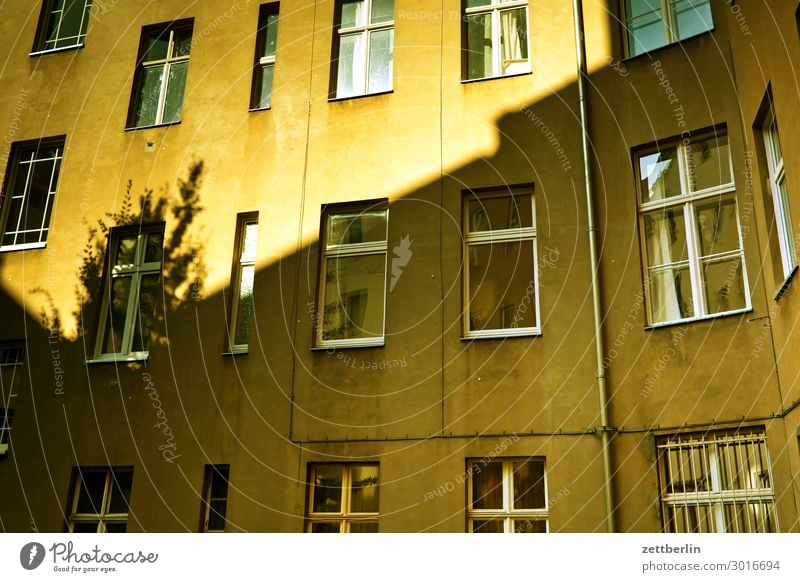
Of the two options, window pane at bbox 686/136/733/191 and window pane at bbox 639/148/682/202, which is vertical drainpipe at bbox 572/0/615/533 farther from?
window pane at bbox 686/136/733/191

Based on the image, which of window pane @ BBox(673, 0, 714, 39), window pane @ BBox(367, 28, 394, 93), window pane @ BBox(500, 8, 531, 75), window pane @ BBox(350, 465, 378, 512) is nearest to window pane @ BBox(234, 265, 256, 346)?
window pane @ BBox(350, 465, 378, 512)

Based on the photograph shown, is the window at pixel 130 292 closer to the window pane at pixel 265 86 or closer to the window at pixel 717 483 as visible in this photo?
the window pane at pixel 265 86

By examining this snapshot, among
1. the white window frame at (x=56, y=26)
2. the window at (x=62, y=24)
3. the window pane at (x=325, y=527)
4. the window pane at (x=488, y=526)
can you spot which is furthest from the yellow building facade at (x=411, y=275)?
the window at (x=62, y=24)

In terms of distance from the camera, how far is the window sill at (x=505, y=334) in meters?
9.92

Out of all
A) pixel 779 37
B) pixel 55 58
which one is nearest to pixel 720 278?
pixel 779 37

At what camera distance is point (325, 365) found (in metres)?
10.6

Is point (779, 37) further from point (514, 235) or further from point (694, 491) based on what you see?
point (694, 491)

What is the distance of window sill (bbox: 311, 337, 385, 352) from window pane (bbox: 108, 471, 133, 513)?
9.48 ft

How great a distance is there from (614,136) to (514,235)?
5.26 ft

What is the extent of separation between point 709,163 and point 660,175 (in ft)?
1.86

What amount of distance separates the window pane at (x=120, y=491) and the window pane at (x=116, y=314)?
1674mm

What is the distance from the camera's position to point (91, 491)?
36.6 feet

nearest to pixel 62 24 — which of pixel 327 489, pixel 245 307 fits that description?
pixel 245 307

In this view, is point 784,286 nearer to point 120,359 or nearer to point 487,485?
point 487,485
